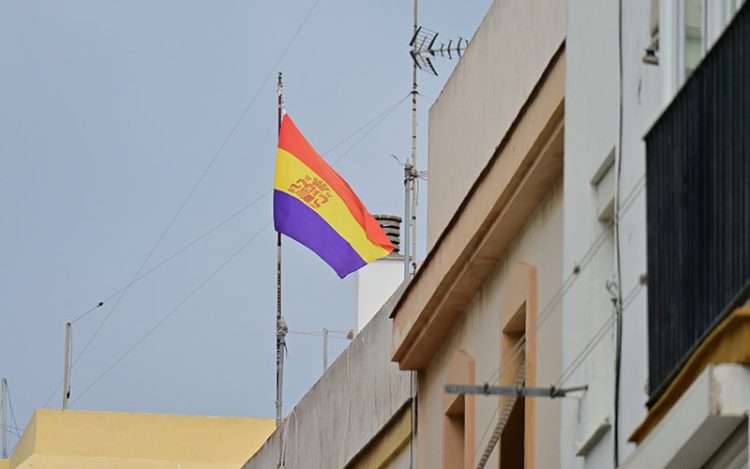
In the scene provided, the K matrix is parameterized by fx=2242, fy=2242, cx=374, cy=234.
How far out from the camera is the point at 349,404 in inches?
837

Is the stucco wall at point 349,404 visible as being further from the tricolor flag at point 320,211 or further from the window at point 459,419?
the tricolor flag at point 320,211

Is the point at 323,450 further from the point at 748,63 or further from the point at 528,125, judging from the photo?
the point at 748,63

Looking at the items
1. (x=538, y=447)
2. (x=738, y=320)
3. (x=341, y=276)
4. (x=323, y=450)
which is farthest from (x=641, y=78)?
(x=341, y=276)

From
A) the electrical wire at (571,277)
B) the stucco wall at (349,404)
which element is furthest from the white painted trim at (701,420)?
the stucco wall at (349,404)

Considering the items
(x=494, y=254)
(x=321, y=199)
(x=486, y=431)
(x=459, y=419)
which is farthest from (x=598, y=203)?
(x=321, y=199)

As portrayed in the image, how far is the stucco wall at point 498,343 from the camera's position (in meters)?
13.1

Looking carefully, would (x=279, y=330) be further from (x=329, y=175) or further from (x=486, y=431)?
(x=486, y=431)

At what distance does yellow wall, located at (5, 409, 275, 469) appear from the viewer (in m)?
31.4

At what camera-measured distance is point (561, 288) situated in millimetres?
12797

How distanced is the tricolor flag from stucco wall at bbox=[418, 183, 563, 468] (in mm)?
7166

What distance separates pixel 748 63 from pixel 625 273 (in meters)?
2.47

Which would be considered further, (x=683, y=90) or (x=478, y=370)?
(x=478, y=370)

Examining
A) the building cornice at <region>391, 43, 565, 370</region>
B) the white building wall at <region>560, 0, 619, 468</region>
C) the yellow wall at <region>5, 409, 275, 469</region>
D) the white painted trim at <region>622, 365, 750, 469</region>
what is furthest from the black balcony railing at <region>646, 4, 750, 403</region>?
the yellow wall at <region>5, 409, 275, 469</region>

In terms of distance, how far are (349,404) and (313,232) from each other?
461 centimetres
